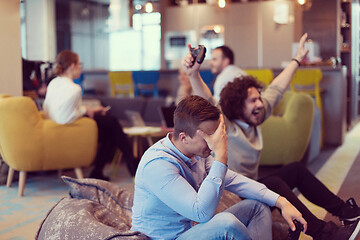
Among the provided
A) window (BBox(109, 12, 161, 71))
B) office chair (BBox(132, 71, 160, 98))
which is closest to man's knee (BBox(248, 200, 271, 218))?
office chair (BBox(132, 71, 160, 98))

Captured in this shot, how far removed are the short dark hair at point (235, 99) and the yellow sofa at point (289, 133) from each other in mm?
1849

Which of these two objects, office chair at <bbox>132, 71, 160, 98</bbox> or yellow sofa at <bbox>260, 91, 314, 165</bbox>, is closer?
yellow sofa at <bbox>260, 91, 314, 165</bbox>

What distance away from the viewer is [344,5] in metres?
8.95

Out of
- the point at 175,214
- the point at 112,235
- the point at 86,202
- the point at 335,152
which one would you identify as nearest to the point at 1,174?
the point at 86,202

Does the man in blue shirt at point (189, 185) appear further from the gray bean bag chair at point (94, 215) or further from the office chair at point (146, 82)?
the office chair at point (146, 82)

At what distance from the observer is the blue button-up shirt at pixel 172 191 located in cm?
162

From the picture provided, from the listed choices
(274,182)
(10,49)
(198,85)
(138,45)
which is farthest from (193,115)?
(138,45)

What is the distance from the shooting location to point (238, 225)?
1.63m

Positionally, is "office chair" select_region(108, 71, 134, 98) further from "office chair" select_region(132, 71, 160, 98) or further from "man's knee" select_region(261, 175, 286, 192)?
"man's knee" select_region(261, 175, 286, 192)

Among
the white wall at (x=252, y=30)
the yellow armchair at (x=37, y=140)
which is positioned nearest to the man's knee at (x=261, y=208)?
the yellow armchair at (x=37, y=140)

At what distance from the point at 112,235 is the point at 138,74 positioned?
6.61 metres

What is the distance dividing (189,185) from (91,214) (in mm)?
773

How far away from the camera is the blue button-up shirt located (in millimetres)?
1624

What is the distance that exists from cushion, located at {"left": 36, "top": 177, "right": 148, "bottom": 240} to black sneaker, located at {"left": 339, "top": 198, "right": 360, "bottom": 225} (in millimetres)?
1089
